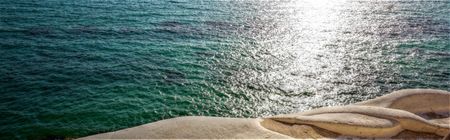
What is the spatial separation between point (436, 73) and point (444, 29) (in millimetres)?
18120

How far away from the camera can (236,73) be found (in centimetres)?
3228

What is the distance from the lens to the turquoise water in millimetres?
26250

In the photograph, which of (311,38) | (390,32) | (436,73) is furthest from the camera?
(390,32)

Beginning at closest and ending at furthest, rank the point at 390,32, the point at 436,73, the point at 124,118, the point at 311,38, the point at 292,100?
the point at 124,118, the point at 292,100, the point at 436,73, the point at 311,38, the point at 390,32

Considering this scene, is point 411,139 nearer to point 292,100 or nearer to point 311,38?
point 292,100

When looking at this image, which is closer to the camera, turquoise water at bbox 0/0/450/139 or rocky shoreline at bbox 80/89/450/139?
rocky shoreline at bbox 80/89/450/139

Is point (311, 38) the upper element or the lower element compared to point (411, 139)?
upper

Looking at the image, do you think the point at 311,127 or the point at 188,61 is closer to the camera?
the point at 311,127

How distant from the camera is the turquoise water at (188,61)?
1033 inches

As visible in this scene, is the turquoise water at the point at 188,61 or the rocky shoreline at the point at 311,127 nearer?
the rocky shoreline at the point at 311,127

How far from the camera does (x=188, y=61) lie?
1367 inches

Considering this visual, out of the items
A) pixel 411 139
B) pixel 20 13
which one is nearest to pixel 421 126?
pixel 411 139

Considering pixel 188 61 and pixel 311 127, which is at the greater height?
pixel 188 61

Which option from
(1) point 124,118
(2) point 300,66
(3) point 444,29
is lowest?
(1) point 124,118
